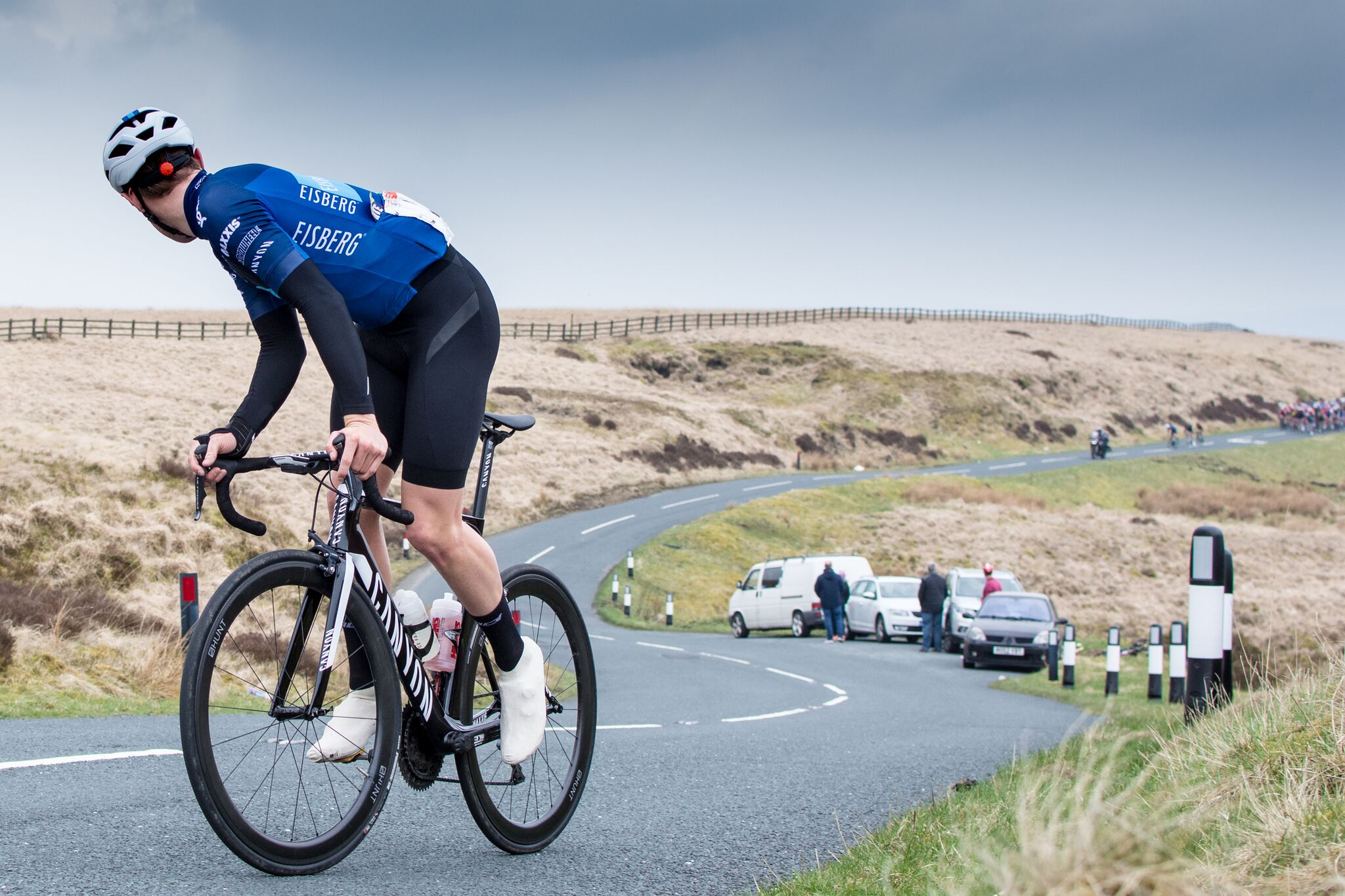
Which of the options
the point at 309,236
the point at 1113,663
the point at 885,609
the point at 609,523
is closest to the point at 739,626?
the point at 885,609

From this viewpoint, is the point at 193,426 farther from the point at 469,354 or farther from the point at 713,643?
the point at 469,354

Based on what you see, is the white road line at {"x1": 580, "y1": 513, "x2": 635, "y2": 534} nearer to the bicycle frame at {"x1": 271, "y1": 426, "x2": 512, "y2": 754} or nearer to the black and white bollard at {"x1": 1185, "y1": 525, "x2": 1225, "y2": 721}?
the black and white bollard at {"x1": 1185, "y1": 525, "x2": 1225, "y2": 721}

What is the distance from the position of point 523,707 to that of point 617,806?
43.2 inches

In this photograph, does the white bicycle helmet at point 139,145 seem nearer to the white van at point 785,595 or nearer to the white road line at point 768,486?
the white van at point 785,595

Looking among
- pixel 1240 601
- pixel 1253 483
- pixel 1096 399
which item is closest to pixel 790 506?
pixel 1240 601

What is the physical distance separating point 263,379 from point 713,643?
21.9 metres

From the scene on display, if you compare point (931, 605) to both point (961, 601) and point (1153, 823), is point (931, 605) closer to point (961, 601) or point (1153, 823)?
point (961, 601)

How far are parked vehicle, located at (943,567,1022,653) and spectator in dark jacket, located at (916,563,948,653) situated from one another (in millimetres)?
203

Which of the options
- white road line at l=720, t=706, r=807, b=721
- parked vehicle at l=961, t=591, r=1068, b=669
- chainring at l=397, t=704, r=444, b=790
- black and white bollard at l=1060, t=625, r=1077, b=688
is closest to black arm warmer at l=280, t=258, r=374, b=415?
chainring at l=397, t=704, r=444, b=790

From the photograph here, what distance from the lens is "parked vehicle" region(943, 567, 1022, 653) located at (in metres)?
24.5

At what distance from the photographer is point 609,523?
43156 mm

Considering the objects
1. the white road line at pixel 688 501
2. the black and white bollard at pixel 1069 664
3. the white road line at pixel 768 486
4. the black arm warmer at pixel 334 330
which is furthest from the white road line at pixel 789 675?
the white road line at pixel 768 486

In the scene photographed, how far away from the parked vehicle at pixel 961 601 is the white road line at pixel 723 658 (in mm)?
5151

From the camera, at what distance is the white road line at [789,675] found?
55.1ft
